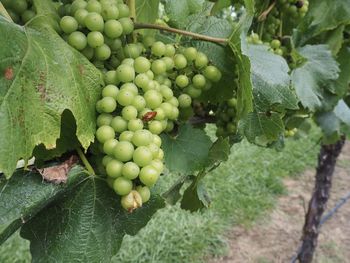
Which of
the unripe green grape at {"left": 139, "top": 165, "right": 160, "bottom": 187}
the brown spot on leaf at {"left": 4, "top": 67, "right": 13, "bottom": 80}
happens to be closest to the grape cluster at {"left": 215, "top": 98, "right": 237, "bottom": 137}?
the unripe green grape at {"left": 139, "top": 165, "right": 160, "bottom": 187}

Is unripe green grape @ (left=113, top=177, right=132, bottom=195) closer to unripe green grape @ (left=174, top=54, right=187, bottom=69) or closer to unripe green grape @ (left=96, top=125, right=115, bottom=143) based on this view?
unripe green grape @ (left=96, top=125, right=115, bottom=143)

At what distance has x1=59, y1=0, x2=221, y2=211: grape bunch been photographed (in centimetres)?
77

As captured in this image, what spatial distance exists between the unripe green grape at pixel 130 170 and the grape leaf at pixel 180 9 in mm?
420

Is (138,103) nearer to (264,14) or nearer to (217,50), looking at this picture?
(217,50)

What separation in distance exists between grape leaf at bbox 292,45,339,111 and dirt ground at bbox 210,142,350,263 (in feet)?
8.60

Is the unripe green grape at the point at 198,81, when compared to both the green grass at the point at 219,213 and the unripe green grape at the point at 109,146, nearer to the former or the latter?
the unripe green grape at the point at 109,146

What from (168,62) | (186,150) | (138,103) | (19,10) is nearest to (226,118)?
(186,150)

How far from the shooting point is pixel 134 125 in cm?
81

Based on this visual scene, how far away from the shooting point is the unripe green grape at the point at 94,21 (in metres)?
0.84

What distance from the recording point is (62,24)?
2.80ft

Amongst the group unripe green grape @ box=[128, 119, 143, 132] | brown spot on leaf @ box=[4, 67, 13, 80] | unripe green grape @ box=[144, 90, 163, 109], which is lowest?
unripe green grape @ box=[128, 119, 143, 132]

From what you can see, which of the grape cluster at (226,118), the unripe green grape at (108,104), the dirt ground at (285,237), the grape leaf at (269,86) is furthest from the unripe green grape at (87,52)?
A: the dirt ground at (285,237)

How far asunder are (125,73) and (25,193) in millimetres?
274

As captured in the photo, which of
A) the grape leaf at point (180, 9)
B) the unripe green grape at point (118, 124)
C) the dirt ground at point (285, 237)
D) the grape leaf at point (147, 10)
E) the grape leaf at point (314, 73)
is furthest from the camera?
the dirt ground at point (285, 237)
